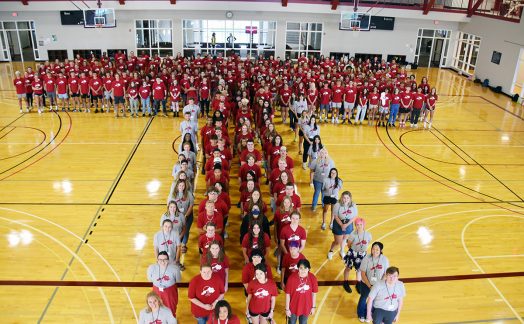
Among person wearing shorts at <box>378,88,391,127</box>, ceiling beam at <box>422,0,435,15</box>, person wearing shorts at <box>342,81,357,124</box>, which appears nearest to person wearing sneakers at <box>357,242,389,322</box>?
person wearing shorts at <box>342,81,357,124</box>

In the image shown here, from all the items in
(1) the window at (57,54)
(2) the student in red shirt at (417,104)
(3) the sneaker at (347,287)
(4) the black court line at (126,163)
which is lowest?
(3) the sneaker at (347,287)

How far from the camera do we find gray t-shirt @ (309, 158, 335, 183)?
9.50 meters

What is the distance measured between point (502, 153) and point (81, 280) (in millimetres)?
13630

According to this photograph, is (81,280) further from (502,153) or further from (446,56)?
(446,56)

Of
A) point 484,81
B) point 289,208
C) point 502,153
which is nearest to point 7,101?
point 289,208

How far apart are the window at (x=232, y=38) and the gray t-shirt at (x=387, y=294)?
74.9 feet

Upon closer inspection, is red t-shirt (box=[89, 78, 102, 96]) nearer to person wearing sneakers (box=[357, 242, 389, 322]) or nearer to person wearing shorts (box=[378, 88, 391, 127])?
person wearing shorts (box=[378, 88, 391, 127])

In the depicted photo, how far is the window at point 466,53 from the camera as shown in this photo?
2625cm

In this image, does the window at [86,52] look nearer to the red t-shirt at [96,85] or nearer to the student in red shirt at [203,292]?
the red t-shirt at [96,85]

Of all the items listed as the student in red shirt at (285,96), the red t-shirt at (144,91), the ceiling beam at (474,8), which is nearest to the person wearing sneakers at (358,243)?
the student in red shirt at (285,96)

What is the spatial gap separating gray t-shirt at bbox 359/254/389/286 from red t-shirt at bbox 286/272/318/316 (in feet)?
3.37

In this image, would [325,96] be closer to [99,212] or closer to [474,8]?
[99,212]

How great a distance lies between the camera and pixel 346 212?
7.94m

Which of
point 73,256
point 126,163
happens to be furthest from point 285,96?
point 73,256
